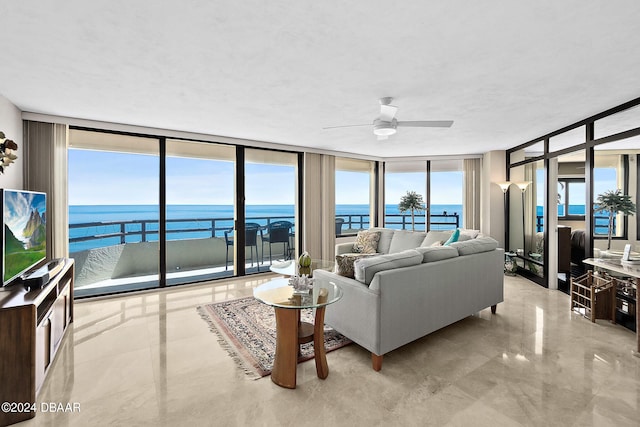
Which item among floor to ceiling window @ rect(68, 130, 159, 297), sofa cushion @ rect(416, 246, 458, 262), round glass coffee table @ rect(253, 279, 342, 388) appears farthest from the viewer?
floor to ceiling window @ rect(68, 130, 159, 297)

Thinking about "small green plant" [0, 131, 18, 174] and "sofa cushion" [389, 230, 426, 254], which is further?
"sofa cushion" [389, 230, 426, 254]

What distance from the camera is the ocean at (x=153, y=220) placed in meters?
5.21

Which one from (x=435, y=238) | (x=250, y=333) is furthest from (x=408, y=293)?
(x=435, y=238)

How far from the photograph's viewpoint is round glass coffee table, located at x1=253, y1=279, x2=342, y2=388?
6.79 ft

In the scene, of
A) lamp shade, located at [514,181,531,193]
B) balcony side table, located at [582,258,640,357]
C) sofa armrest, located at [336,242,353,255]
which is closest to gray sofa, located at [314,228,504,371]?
balcony side table, located at [582,258,640,357]

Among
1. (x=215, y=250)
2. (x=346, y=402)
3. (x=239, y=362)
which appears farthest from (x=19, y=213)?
(x=215, y=250)

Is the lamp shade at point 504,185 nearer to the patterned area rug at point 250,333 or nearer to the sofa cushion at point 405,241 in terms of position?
the sofa cushion at point 405,241

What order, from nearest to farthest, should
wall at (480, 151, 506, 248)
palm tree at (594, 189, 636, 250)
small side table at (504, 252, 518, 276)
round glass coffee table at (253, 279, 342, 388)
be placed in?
round glass coffee table at (253, 279, 342, 388)
palm tree at (594, 189, 636, 250)
small side table at (504, 252, 518, 276)
wall at (480, 151, 506, 248)

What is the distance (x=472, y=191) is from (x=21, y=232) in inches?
281

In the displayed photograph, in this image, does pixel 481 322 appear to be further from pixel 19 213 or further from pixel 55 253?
pixel 55 253

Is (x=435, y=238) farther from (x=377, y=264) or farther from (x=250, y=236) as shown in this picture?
(x=250, y=236)

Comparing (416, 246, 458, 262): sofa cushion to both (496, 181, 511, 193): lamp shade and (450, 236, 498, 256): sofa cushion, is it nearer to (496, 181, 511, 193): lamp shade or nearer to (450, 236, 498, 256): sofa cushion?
(450, 236, 498, 256): sofa cushion

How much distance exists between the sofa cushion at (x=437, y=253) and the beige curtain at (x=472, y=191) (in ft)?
13.4

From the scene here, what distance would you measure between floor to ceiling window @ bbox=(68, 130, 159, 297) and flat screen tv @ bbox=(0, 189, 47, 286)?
1.18m
